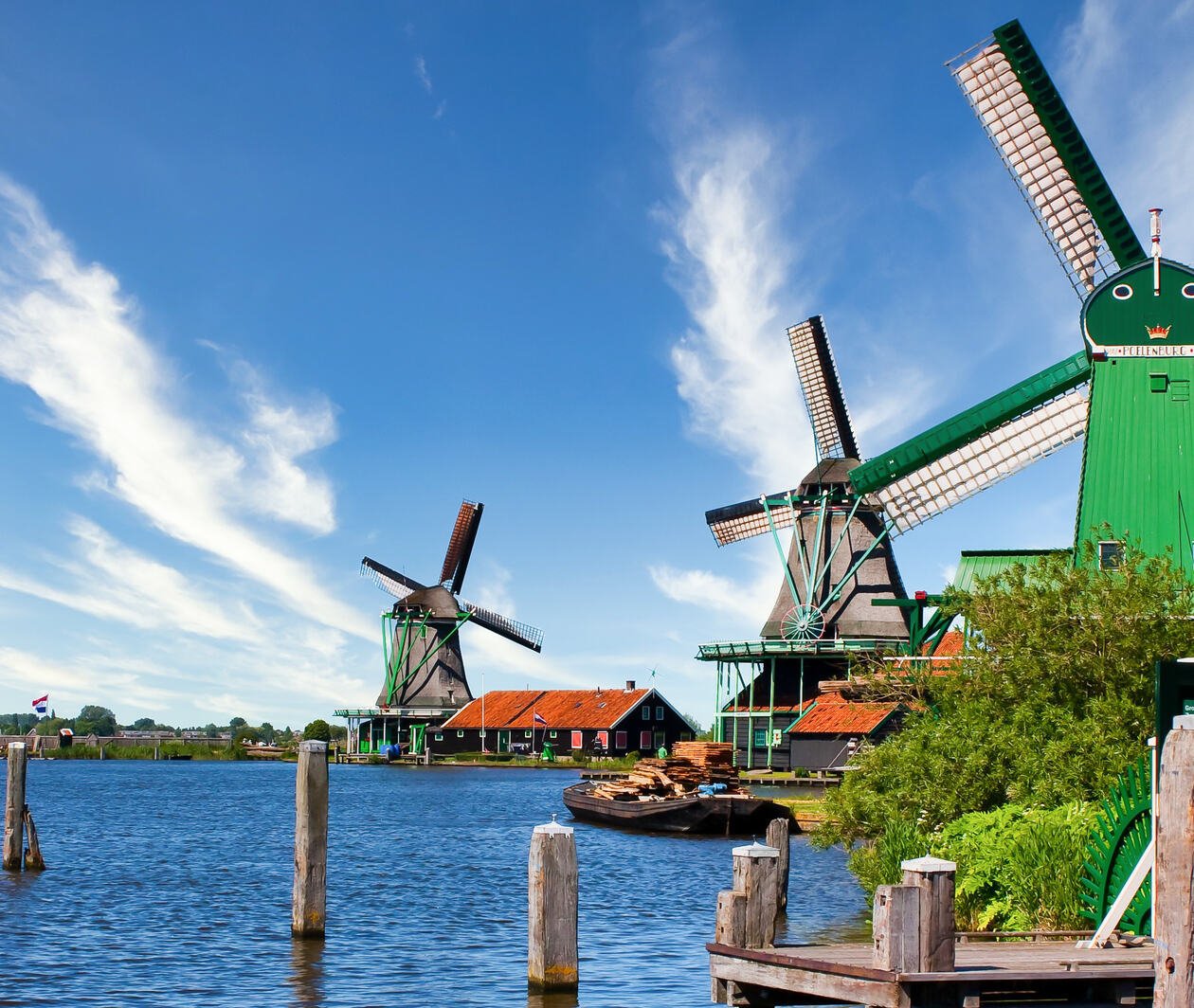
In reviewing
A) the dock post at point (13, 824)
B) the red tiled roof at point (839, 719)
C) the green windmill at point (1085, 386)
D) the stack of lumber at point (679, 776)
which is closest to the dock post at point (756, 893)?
the green windmill at point (1085, 386)

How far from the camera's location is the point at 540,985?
56.8 ft

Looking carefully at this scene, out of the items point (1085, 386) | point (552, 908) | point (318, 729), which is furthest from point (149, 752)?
point (552, 908)

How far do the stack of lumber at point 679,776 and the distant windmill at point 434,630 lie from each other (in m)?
56.0

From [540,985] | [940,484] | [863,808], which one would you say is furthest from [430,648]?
[540,985]

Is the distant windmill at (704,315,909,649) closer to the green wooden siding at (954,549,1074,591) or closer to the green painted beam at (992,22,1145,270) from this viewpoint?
the green wooden siding at (954,549,1074,591)

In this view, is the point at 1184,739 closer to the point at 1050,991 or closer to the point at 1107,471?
the point at 1050,991

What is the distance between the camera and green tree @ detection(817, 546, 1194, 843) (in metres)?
22.6

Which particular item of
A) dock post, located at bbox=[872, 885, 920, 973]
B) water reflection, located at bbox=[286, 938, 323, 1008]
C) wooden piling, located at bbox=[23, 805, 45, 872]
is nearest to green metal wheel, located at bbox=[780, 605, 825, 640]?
wooden piling, located at bbox=[23, 805, 45, 872]

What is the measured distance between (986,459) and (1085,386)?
677 centimetres

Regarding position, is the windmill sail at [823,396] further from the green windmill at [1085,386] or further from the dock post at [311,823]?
the dock post at [311,823]

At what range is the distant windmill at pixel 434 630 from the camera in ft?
341

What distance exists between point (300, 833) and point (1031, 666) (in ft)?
41.0

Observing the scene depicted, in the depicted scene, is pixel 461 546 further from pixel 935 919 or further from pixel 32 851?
pixel 935 919

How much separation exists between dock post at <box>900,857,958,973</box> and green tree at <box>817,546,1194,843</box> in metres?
10.4
